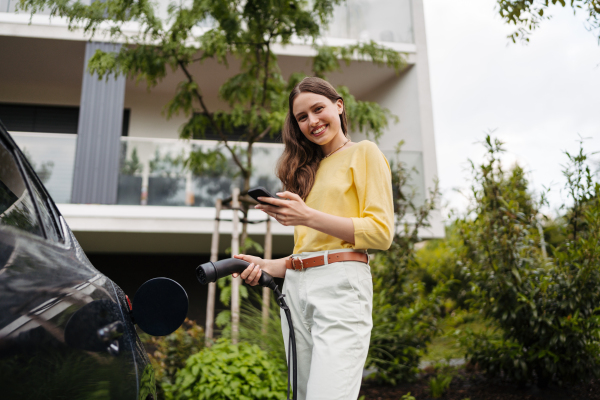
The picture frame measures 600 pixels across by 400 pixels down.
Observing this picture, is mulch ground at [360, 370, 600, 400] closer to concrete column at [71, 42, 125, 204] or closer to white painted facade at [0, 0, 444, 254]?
white painted facade at [0, 0, 444, 254]

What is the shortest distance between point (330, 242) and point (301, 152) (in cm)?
45

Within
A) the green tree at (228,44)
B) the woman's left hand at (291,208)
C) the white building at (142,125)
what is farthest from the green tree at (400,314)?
the white building at (142,125)

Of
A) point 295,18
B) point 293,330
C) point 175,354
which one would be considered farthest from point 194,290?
point 293,330

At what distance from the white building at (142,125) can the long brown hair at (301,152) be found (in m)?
6.01

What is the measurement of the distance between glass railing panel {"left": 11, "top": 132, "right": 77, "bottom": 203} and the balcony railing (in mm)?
923

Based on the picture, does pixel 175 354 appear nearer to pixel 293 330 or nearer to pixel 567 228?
pixel 293 330

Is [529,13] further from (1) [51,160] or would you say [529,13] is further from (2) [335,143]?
(1) [51,160]

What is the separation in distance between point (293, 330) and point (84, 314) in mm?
700

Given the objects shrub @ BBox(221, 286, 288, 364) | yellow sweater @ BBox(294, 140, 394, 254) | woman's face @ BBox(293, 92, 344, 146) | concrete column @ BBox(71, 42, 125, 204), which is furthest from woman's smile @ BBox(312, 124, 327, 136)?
concrete column @ BBox(71, 42, 125, 204)

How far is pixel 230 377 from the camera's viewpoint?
319cm

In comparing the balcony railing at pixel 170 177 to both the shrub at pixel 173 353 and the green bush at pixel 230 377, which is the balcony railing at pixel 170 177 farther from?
the green bush at pixel 230 377

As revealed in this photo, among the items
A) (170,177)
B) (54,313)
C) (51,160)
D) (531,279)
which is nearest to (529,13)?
(531,279)

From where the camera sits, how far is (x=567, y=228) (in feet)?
12.4

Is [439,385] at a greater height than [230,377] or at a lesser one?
lesser
